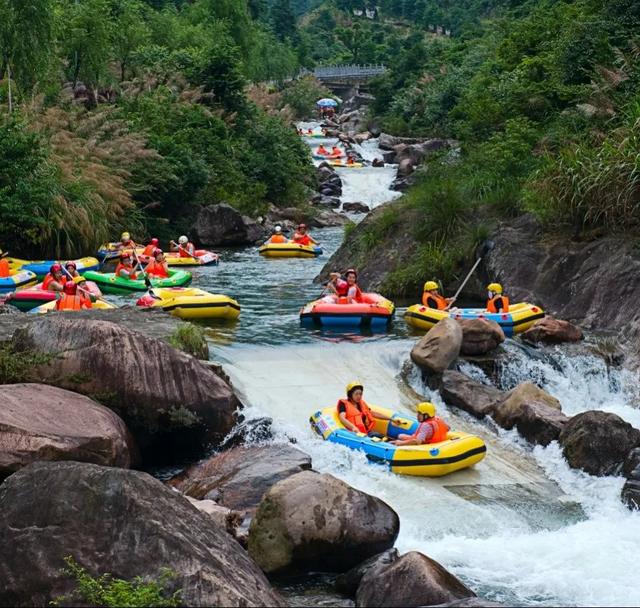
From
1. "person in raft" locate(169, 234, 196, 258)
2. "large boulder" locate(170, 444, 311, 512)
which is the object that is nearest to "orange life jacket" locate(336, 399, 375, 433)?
"large boulder" locate(170, 444, 311, 512)

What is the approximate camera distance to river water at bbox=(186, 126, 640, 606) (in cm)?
863

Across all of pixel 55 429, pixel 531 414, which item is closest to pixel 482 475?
pixel 531 414

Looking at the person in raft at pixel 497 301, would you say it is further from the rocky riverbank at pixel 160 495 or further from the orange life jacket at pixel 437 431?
the rocky riverbank at pixel 160 495

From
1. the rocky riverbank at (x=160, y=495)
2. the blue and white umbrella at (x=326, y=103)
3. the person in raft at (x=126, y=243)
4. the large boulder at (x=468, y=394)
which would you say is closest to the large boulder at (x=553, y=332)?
the large boulder at (x=468, y=394)

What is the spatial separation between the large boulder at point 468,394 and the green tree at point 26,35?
52.5 ft

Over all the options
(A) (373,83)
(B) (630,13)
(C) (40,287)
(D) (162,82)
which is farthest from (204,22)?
(C) (40,287)

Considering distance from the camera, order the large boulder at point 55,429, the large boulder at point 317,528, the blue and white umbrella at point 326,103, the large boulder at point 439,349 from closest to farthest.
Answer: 1. the large boulder at point 317,528
2. the large boulder at point 55,429
3. the large boulder at point 439,349
4. the blue and white umbrella at point 326,103

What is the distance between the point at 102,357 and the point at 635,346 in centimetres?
796

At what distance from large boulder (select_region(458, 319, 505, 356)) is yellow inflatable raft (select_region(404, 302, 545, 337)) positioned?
45.5 inches

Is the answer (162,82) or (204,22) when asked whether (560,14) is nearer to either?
(162,82)

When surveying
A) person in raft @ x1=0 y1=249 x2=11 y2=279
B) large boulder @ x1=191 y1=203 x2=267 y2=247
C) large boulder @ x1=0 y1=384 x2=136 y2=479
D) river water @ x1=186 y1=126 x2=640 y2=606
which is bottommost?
large boulder @ x1=191 y1=203 x2=267 y2=247

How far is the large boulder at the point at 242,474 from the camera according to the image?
983 centimetres

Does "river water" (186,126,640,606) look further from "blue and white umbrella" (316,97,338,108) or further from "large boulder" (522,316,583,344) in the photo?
"blue and white umbrella" (316,97,338,108)

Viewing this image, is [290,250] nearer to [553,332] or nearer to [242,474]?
[553,332]
